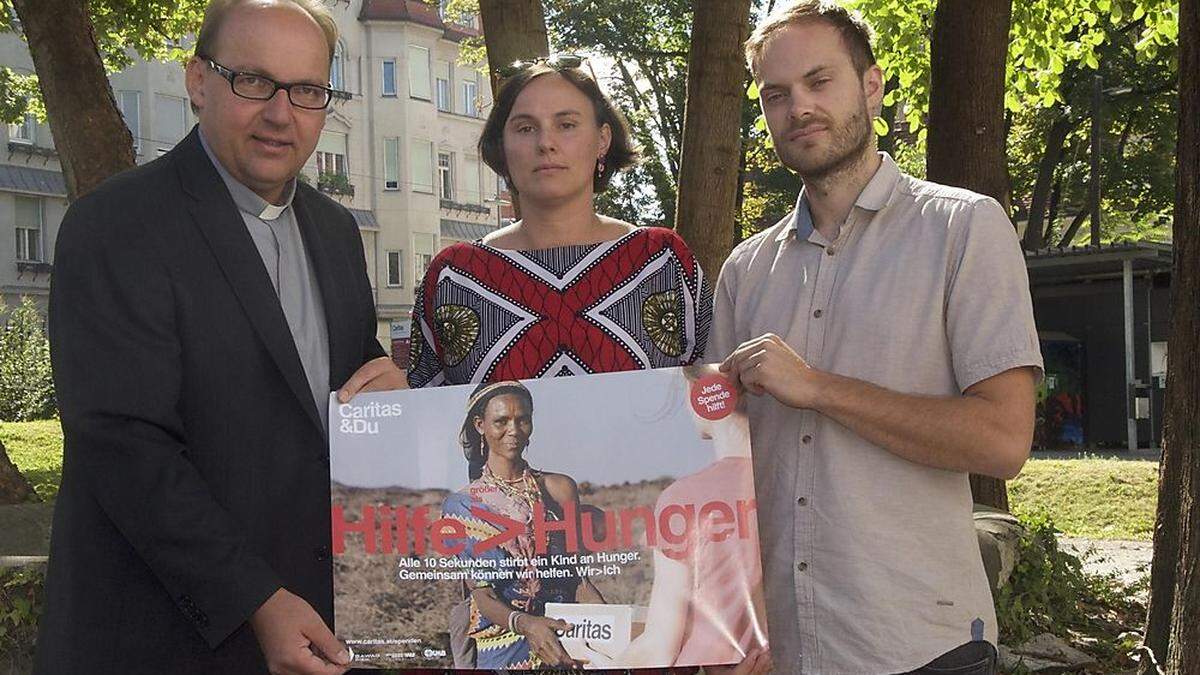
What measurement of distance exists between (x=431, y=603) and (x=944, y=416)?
1.19m

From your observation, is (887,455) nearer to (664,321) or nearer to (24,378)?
(664,321)

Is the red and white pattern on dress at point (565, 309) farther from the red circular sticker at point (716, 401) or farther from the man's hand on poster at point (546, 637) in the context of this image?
the man's hand on poster at point (546, 637)

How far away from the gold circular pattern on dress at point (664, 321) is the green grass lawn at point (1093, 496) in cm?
1177

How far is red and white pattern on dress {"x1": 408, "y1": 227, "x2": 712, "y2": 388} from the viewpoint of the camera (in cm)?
347

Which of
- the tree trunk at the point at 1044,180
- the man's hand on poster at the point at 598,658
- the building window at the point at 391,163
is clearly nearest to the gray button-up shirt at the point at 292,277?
the man's hand on poster at the point at 598,658

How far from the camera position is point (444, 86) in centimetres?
5656

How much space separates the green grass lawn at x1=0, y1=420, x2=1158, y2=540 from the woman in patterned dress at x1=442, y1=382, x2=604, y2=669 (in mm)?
11461

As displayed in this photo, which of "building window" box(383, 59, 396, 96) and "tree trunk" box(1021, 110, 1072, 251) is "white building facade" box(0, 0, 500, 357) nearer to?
"building window" box(383, 59, 396, 96)

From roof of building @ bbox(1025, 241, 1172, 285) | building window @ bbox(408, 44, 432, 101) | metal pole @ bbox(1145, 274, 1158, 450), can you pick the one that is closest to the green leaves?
roof of building @ bbox(1025, 241, 1172, 285)

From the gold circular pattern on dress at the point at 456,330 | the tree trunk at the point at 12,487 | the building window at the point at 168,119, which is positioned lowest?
the tree trunk at the point at 12,487

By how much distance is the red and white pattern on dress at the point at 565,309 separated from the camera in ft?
11.4

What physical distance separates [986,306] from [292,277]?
1.64 metres

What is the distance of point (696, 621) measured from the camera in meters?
2.94

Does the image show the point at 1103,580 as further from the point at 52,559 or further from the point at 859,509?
the point at 52,559
